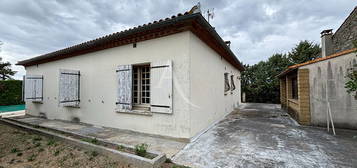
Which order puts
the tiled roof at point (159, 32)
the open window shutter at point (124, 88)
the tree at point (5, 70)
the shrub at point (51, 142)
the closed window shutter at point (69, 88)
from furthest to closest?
the tree at point (5, 70) < the closed window shutter at point (69, 88) < the open window shutter at point (124, 88) < the shrub at point (51, 142) < the tiled roof at point (159, 32)

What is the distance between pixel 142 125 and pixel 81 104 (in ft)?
10.4

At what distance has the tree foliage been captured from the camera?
13.8m

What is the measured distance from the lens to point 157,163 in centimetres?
228

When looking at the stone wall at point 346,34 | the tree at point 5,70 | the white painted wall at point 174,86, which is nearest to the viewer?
the white painted wall at point 174,86

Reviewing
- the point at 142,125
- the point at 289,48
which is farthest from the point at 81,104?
the point at 289,48

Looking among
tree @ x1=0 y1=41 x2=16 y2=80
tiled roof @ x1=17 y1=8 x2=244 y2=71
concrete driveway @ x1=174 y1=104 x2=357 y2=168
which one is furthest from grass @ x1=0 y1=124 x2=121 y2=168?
tree @ x1=0 y1=41 x2=16 y2=80

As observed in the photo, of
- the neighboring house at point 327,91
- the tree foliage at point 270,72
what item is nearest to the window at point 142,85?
the neighboring house at point 327,91

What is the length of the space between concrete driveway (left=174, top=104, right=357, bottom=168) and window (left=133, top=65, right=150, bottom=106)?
6.75 feet

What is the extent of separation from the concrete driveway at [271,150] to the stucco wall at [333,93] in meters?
0.54

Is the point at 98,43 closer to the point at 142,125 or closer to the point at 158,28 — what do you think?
the point at 158,28

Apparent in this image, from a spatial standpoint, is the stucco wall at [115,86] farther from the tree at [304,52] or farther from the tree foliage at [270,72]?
the tree at [304,52]

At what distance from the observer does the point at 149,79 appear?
419 cm

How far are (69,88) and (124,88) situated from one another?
262cm

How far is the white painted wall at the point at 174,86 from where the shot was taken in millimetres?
3512
